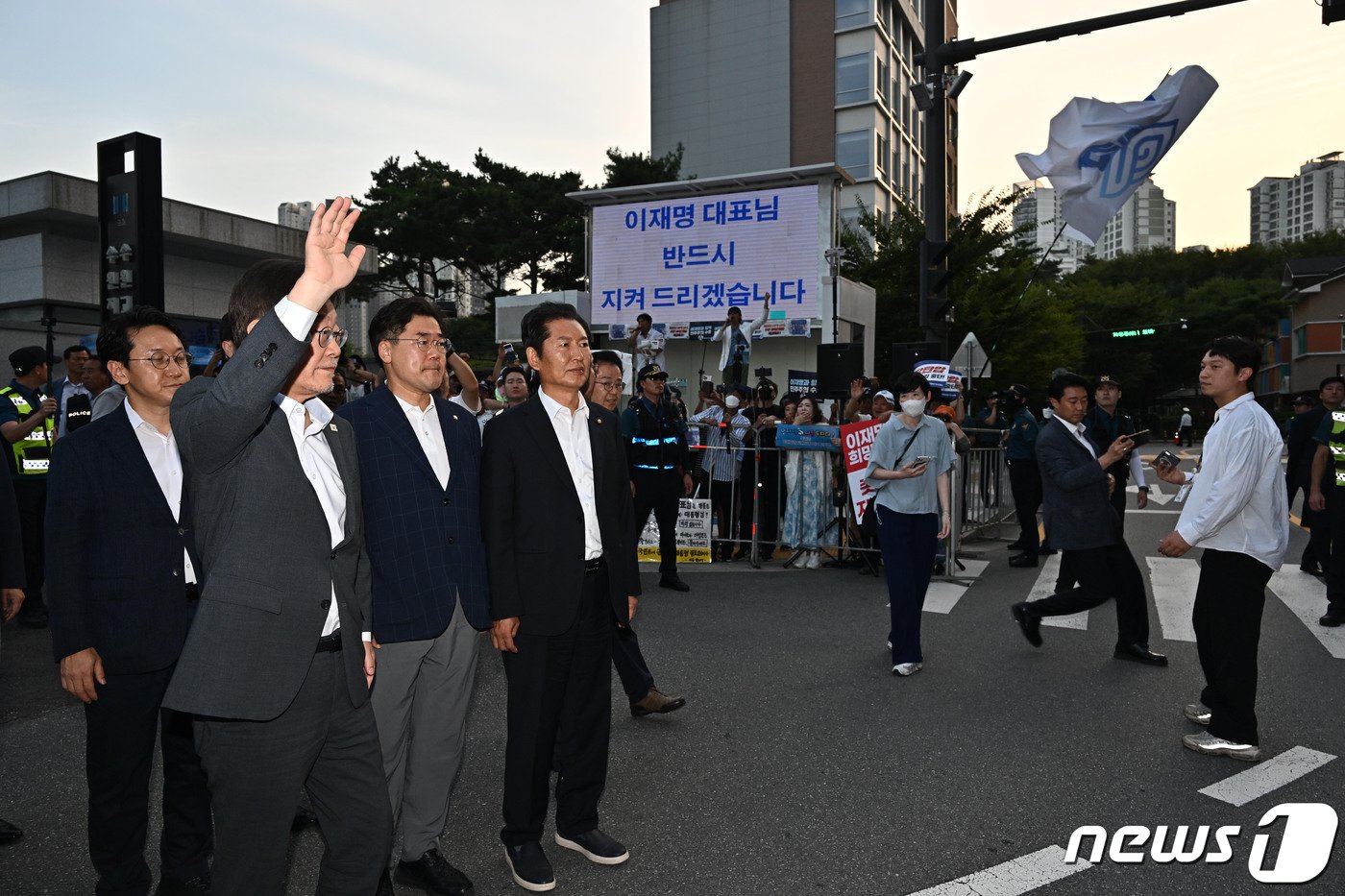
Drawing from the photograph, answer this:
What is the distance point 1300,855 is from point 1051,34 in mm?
9182

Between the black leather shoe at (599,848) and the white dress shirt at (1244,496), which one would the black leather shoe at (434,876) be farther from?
the white dress shirt at (1244,496)

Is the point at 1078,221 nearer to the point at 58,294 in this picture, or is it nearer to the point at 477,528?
the point at 477,528

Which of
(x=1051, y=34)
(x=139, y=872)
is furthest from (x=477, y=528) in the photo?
(x=1051, y=34)

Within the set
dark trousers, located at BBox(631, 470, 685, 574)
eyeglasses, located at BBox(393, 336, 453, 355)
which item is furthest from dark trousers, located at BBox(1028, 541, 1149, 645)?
eyeglasses, located at BBox(393, 336, 453, 355)

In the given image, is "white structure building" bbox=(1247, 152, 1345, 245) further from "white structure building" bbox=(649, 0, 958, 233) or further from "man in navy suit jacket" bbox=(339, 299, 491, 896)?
"man in navy suit jacket" bbox=(339, 299, 491, 896)

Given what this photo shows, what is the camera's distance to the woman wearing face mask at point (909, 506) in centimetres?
636

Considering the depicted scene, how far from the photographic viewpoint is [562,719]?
3.75 meters

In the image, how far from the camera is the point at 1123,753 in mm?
4805

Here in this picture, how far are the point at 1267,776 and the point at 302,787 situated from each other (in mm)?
4345

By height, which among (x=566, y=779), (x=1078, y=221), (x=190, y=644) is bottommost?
(x=566, y=779)

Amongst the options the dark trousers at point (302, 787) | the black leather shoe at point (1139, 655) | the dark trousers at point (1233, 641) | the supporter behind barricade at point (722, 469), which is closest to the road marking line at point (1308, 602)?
the black leather shoe at point (1139, 655)

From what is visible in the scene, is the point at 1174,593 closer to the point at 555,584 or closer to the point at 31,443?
the point at 555,584

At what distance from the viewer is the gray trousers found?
3.29 m

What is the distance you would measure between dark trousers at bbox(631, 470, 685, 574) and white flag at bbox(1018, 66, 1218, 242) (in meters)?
5.86
